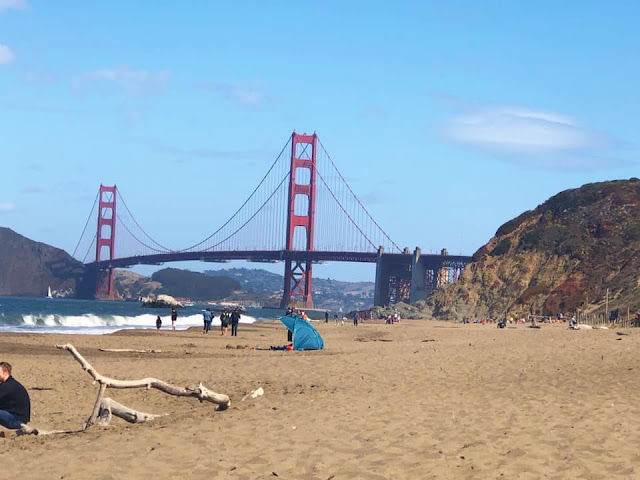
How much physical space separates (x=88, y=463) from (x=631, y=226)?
56712 millimetres

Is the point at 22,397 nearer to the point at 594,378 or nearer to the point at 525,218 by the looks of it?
the point at 594,378

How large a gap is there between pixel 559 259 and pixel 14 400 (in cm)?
5547

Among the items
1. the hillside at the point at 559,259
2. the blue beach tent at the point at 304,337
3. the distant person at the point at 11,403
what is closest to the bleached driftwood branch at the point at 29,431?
the distant person at the point at 11,403

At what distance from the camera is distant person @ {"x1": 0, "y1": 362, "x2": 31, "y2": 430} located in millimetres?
9281

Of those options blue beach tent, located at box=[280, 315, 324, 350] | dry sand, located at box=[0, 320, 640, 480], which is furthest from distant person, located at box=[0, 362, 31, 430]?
blue beach tent, located at box=[280, 315, 324, 350]

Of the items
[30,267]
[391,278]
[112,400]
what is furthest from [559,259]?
[30,267]

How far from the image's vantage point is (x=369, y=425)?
30.7 feet

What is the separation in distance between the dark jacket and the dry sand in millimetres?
368

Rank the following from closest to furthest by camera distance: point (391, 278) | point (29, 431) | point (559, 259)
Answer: point (29, 431) < point (559, 259) < point (391, 278)

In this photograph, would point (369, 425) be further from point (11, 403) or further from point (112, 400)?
point (11, 403)

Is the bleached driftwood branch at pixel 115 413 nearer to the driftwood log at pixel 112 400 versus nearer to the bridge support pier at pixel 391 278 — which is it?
the driftwood log at pixel 112 400

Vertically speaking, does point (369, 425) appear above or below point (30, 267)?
below

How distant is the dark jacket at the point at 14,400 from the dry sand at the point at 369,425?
368 mm

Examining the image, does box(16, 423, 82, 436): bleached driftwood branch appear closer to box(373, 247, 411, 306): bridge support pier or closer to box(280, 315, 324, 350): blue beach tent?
box(280, 315, 324, 350): blue beach tent
